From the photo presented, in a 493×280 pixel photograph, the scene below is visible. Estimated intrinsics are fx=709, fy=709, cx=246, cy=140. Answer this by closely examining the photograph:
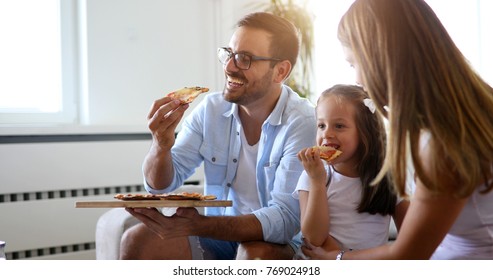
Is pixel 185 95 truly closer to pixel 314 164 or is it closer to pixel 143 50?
pixel 314 164

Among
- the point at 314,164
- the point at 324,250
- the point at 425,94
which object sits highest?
the point at 425,94

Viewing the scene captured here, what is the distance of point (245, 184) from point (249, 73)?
0.35 meters

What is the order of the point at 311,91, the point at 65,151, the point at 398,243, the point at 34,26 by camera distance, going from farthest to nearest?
1. the point at 311,91
2. the point at 34,26
3. the point at 65,151
4. the point at 398,243

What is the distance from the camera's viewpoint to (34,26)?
3.34 m

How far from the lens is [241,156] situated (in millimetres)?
2203

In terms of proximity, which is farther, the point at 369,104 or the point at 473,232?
the point at 369,104

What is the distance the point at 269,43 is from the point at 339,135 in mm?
630

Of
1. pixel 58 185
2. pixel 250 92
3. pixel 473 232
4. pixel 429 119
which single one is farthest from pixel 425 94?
pixel 58 185

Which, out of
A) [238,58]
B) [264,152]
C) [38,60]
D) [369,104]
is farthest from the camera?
[38,60]

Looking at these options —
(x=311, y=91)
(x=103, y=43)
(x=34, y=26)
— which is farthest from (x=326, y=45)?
(x=34, y=26)

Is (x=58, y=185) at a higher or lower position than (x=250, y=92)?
lower
